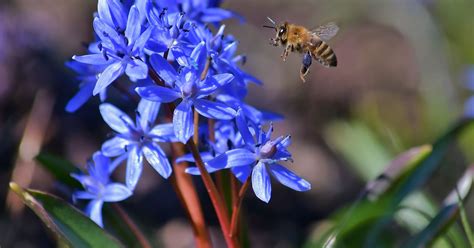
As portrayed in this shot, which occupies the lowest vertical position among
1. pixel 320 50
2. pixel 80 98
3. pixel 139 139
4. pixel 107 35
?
pixel 139 139

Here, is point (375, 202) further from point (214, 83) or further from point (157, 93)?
point (157, 93)

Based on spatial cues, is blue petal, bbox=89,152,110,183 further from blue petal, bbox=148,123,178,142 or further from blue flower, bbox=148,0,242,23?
blue flower, bbox=148,0,242,23

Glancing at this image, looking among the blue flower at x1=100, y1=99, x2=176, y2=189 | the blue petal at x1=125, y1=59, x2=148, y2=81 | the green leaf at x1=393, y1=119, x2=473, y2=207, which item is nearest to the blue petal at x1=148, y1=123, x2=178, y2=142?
the blue flower at x1=100, y1=99, x2=176, y2=189

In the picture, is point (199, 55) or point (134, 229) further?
point (134, 229)

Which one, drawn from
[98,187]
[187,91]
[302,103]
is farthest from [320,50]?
[302,103]

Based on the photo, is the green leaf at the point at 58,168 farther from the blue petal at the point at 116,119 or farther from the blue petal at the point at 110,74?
the blue petal at the point at 110,74

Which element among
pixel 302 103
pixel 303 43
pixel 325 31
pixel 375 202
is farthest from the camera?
pixel 302 103
